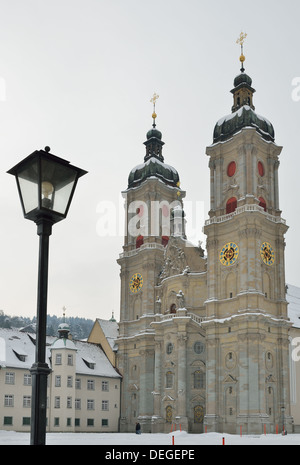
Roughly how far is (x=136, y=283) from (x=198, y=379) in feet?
63.2

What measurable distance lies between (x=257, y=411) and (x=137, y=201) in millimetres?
38756

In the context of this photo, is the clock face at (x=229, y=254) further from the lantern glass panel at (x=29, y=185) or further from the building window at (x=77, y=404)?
the lantern glass panel at (x=29, y=185)

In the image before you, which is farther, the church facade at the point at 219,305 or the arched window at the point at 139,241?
the arched window at the point at 139,241

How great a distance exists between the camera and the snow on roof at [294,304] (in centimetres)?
7788

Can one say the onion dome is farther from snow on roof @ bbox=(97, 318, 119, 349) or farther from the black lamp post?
the black lamp post

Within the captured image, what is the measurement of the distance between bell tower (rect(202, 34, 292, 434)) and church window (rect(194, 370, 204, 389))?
398 centimetres

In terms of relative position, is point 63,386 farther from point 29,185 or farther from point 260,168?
point 29,185

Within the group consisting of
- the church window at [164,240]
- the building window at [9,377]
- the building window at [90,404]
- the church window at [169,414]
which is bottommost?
the church window at [169,414]

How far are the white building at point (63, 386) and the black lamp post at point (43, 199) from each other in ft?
219

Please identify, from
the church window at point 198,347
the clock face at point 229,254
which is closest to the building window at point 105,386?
the church window at point 198,347

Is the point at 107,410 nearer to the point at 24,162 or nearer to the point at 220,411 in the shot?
the point at 220,411

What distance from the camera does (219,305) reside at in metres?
70.8

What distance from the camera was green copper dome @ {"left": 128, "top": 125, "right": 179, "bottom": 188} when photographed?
9112 cm
